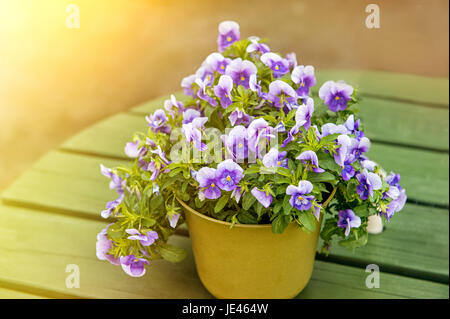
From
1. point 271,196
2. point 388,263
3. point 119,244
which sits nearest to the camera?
point 271,196

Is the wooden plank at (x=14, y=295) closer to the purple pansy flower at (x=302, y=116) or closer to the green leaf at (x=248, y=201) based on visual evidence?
the green leaf at (x=248, y=201)

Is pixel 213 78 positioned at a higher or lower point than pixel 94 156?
higher

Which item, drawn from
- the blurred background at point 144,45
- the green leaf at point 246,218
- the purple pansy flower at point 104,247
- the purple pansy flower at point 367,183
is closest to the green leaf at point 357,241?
the purple pansy flower at point 367,183

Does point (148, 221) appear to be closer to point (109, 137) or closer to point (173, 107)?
Answer: point (173, 107)

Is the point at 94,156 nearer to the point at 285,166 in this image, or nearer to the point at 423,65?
the point at 285,166
